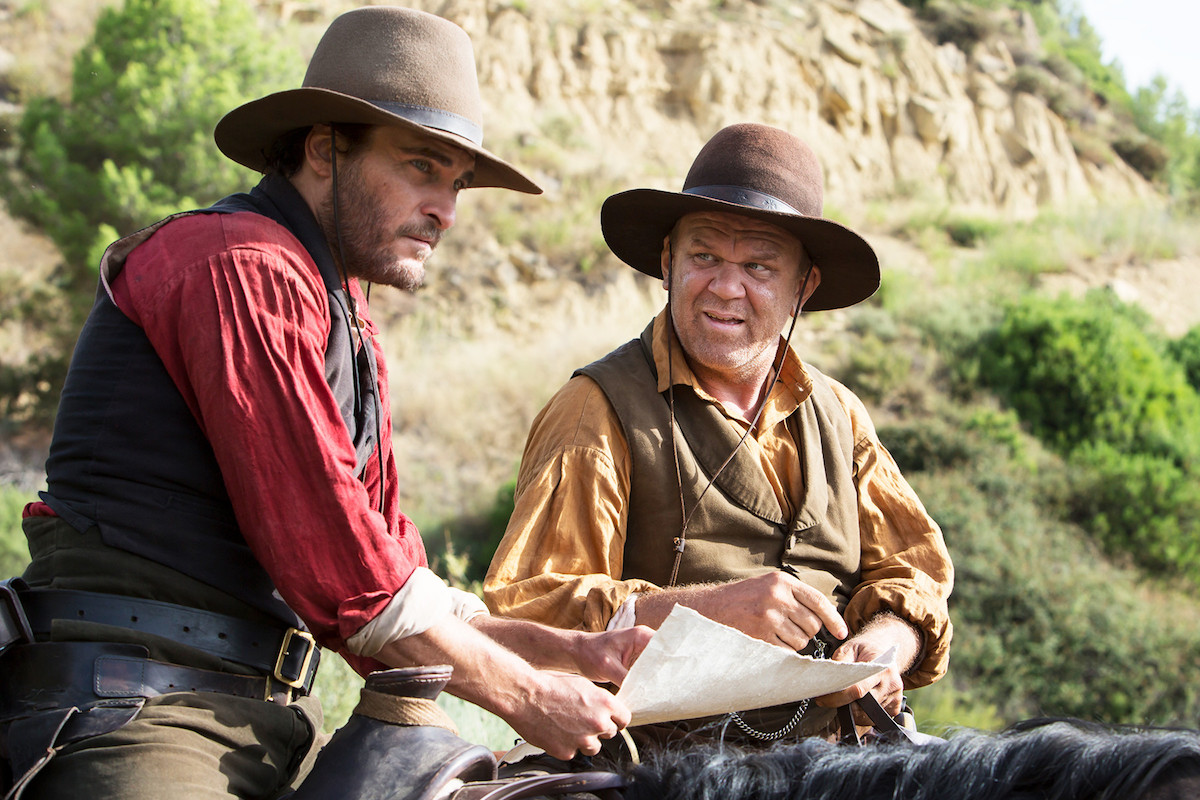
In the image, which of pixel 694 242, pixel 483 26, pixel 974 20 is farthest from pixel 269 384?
pixel 974 20

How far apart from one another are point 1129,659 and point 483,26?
752 inches

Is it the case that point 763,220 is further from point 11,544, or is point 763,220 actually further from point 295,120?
point 11,544

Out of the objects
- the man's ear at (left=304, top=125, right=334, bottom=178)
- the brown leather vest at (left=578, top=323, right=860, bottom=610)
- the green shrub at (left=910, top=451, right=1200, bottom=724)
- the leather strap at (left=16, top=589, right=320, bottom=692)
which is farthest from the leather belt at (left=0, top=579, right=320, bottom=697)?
the green shrub at (left=910, top=451, right=1200, bottom=724)

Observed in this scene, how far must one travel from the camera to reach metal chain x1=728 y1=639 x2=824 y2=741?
2732mm

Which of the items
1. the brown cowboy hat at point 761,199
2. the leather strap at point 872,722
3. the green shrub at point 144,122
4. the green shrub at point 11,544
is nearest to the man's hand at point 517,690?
the leather strap at point 872,722

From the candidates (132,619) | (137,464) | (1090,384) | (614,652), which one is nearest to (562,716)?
(614,652)

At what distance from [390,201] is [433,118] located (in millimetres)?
211

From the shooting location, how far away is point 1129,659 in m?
9.48

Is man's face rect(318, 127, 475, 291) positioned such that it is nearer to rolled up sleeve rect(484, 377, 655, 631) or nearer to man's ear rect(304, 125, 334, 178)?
man's ear rect(304, 125, 334, 178)

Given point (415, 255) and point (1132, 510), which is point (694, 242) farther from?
point (1132, 510)

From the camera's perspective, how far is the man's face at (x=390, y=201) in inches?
89.3

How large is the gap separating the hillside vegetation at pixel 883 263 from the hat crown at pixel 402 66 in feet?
13.6

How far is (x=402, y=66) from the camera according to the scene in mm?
2230

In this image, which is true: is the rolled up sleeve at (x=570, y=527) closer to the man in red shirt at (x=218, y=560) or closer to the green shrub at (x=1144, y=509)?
the man in red shirt at (x=218, y=560)
